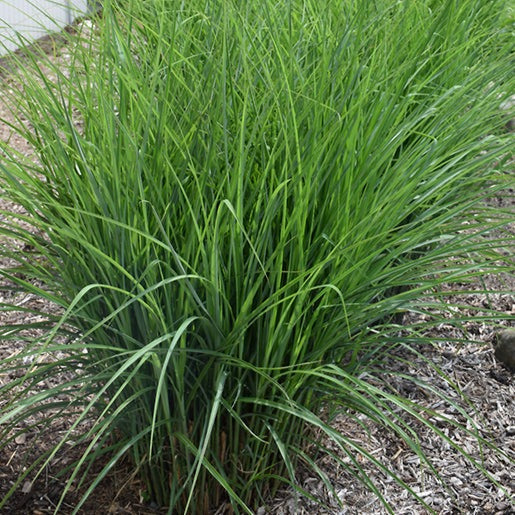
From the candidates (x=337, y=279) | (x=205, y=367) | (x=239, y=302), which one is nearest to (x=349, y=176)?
(x=337, y=279)

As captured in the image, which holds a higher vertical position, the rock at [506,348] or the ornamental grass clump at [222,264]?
the ornamental grass clump at [222,264]

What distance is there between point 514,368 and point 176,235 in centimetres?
139

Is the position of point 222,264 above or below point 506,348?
above

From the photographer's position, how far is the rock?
Result: 2.67 meters

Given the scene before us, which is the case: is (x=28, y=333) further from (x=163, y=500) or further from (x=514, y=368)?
(x=514, y=368)

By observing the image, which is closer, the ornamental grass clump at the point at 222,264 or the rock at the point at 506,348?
the ornamental grass clump at the point at 222,264

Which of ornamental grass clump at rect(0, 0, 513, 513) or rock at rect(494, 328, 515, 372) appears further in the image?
rock at rect(494, 328, 515, 372)

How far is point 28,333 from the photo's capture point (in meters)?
2.78

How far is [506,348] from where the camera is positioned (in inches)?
106

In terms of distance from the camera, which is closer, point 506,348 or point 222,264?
point 222,264

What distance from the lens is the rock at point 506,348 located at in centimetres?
267

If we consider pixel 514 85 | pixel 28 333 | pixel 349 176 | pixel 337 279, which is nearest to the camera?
pixel 337 279

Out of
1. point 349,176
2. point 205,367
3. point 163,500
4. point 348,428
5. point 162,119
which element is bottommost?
point 348,428

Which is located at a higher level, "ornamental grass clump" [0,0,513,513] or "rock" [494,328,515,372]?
"ornamental grass clump" [0,0,513,513]
